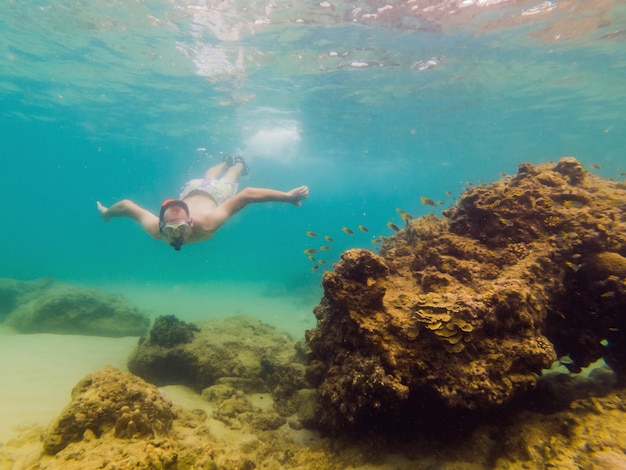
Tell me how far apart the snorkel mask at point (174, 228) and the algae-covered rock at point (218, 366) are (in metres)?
2.40

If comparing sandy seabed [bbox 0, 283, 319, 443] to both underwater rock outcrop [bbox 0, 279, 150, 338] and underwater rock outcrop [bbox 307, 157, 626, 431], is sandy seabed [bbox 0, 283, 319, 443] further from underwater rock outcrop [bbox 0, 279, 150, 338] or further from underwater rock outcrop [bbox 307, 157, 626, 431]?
underwater rock outcrop [bbox 307, 157, 626, 431]

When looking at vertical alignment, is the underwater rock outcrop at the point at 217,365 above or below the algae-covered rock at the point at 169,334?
below

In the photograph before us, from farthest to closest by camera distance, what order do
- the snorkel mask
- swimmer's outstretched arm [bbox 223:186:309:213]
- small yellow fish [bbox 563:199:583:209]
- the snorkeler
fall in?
swimmer's outstretched arm [bbox 223:186:309:213] < the snorkeler < the snorkel mask < small yellow fish [bbox 563:199:583:209]

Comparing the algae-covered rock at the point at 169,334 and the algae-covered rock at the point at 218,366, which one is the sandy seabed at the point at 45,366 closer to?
the algae-covered rock at the point at 169,334

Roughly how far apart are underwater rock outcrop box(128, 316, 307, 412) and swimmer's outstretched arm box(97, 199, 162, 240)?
2.47 meters

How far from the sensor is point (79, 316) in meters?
13.8

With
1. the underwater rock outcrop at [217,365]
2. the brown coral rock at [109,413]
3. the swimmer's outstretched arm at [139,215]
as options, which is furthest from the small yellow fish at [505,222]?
the swimmer's outstretched arm at [139,215]

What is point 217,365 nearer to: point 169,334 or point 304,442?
point 169,334

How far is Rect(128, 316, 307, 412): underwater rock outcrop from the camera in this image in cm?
657

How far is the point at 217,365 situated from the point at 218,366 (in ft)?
0.11

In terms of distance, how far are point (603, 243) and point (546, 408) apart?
283 centimetres


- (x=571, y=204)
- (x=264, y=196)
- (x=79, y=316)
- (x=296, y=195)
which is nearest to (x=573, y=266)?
(x=571, y=204)

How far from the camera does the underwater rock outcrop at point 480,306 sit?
3.77 metres

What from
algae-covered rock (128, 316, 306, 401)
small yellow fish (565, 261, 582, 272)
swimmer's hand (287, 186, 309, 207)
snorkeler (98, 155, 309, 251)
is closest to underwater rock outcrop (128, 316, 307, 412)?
algae-covered rock (128, 316, 306, 401)
